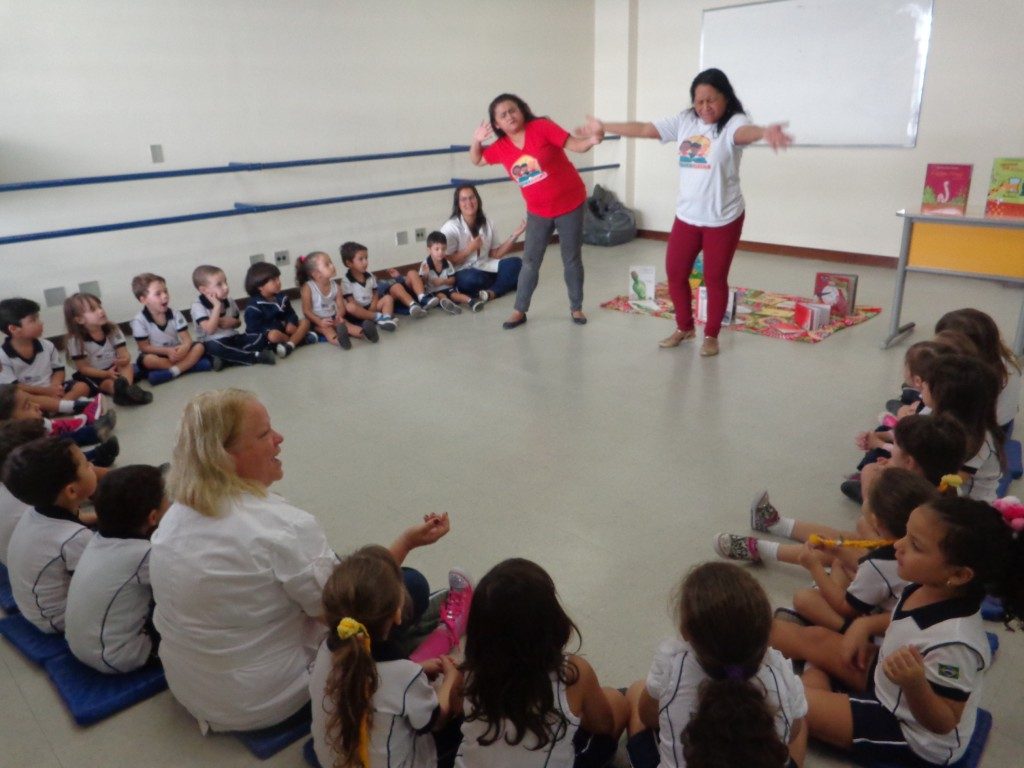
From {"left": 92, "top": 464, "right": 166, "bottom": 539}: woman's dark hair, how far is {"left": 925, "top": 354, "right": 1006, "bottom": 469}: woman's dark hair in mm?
2153

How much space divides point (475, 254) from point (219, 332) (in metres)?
1.98

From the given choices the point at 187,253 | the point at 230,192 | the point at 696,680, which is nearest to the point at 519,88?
the point at 230,192

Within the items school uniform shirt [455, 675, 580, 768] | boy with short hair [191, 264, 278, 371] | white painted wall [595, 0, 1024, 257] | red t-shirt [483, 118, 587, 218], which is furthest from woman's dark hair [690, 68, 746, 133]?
school uniform shirt [455, 675, 580, 768]

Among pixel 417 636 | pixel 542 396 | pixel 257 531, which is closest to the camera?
pixel 257 531

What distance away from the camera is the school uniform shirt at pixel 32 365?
11.6ft

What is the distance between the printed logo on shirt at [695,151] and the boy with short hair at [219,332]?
2.57 metres

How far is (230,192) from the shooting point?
5383 mm

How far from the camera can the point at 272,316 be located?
4.59 metres

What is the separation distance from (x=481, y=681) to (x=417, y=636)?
0.77 m

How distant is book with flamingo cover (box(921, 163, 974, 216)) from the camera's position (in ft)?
12.6

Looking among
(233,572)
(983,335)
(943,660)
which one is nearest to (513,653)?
(233,572)

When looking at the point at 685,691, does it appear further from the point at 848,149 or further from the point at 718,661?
the point at 848,149

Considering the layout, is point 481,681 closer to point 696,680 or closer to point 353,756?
point 353,756

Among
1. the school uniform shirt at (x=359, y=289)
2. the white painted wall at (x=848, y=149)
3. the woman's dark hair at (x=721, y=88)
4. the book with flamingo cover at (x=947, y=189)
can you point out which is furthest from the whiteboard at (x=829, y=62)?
the school uniform shirt at (x=359, y=289)
